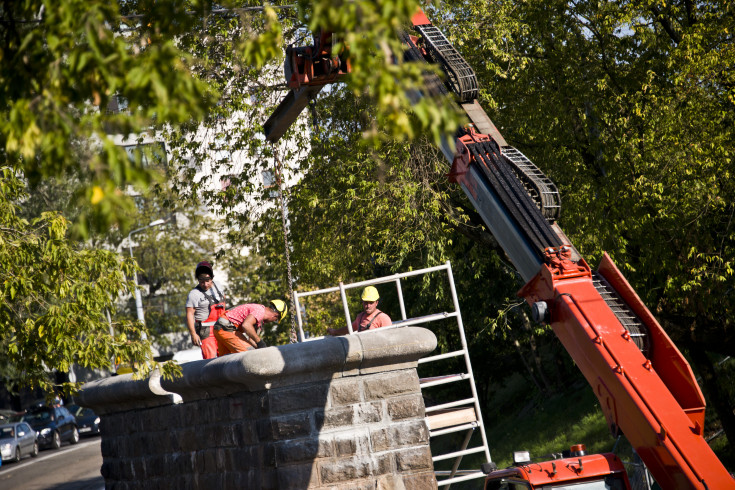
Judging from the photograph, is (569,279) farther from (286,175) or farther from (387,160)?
(286,175)

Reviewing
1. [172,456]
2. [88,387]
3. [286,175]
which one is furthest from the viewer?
[286,175]

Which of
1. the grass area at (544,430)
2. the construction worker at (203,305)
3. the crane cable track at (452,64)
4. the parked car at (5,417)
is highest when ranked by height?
the crane cable track at (452,64)

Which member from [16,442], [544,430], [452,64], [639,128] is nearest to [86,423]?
[16,442]

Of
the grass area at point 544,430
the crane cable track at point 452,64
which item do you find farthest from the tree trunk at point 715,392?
the crane cable track at point 452,64

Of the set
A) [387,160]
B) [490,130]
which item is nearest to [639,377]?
[490,130]

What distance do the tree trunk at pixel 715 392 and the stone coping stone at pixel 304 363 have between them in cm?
816

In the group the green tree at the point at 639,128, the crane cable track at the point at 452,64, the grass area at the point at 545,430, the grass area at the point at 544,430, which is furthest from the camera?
the grass area at the point at 544,430

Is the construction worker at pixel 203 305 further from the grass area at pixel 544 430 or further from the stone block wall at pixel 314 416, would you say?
the grass area at pixel 544 430

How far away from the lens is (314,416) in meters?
7.13

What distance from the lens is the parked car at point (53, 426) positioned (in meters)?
34.2

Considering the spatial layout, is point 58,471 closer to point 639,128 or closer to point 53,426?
point 53,426

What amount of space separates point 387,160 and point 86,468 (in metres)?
15.1

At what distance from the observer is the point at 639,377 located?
6.48 m

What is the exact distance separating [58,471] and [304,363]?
20.9 metres
